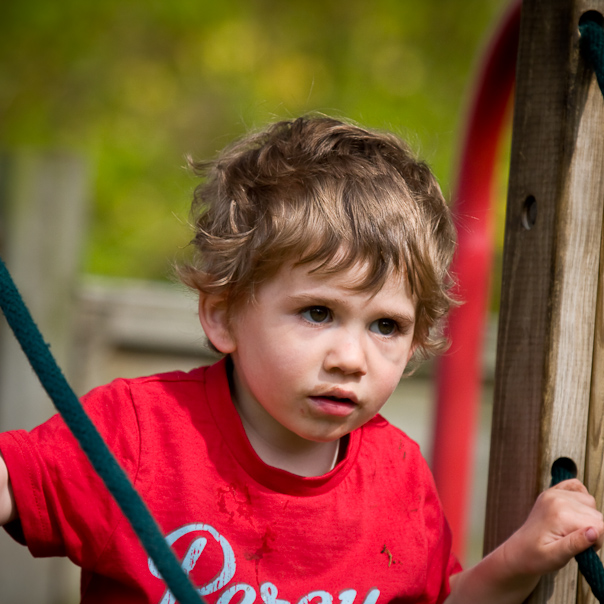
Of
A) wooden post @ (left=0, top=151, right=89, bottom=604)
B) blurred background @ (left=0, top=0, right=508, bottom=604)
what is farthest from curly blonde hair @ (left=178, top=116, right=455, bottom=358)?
blurred background @ (left=0, top=0, right=508, bottom=604)

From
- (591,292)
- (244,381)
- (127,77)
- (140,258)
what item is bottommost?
(244,381)

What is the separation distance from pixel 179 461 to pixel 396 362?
0.41 meters

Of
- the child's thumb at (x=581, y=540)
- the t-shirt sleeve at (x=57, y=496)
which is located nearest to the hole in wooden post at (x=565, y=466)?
the child's thumb at (x=581, y=540)

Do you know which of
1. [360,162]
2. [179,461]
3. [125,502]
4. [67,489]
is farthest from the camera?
[360,162]

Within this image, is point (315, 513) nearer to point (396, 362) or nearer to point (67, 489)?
point (396, 362)

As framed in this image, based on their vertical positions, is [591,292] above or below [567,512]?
above

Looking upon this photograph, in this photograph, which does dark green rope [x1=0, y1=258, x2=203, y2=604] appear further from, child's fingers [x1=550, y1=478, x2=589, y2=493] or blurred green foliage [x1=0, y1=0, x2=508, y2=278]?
blurred green foliage [x1=0, y1=0, x2=508, y2=278]

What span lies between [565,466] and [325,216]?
595 mm

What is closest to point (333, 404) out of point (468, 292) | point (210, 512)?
point (210, 512)

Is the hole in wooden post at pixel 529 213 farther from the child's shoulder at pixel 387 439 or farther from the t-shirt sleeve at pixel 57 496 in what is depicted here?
the t-shirt sleeve at pixel 57 496

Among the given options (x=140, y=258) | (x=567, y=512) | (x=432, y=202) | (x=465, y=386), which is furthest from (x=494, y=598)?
(x=140, y=258)

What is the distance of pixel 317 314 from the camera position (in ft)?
4.51

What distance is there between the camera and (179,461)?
1423mm

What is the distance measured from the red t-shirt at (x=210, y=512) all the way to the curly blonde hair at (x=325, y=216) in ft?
0.80
